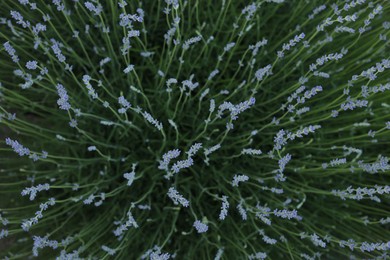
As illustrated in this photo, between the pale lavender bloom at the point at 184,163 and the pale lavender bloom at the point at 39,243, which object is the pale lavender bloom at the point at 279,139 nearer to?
the pale lavender bloom at the point at 184,163

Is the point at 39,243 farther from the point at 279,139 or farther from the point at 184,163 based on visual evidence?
the point at 279,139

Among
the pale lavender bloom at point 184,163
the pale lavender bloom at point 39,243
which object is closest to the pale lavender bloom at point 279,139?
the pale lavender bloom at point 184,163

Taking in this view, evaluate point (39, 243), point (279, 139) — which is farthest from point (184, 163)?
point (39, 243)

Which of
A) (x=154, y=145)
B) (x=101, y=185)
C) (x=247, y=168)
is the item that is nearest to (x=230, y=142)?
(x=247, y=168)

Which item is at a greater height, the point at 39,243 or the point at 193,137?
the point at 193,137

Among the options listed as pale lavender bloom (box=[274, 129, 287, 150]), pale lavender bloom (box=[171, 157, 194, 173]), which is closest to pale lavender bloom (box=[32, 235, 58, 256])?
pale lavender bloom (box=[171, 157, 194, 173])

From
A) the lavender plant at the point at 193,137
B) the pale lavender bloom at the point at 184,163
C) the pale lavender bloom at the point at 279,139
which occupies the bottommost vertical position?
the pale lavender bloom at the point at 184,163

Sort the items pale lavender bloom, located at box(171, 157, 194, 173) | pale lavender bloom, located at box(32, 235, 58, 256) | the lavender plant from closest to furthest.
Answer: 1. pale lavender bloom, located at box(171, 157, 194, 173)
2. pale lavender bloom, located at box(32, 235, 58, 256)
3. the lavender plant

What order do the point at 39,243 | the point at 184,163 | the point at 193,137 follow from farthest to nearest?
the point at 193,137 → the point at 39,243 → the point at 184,163

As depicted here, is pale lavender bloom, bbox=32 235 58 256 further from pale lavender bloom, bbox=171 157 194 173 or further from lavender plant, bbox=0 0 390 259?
pale lavender bloom, bbox=171 157 194 173

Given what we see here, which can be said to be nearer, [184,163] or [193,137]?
[184,163]

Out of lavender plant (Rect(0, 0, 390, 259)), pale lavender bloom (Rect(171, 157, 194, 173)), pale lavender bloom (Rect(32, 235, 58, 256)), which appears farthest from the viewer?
lavender plant (Rect(0, 0, 390, 259))
